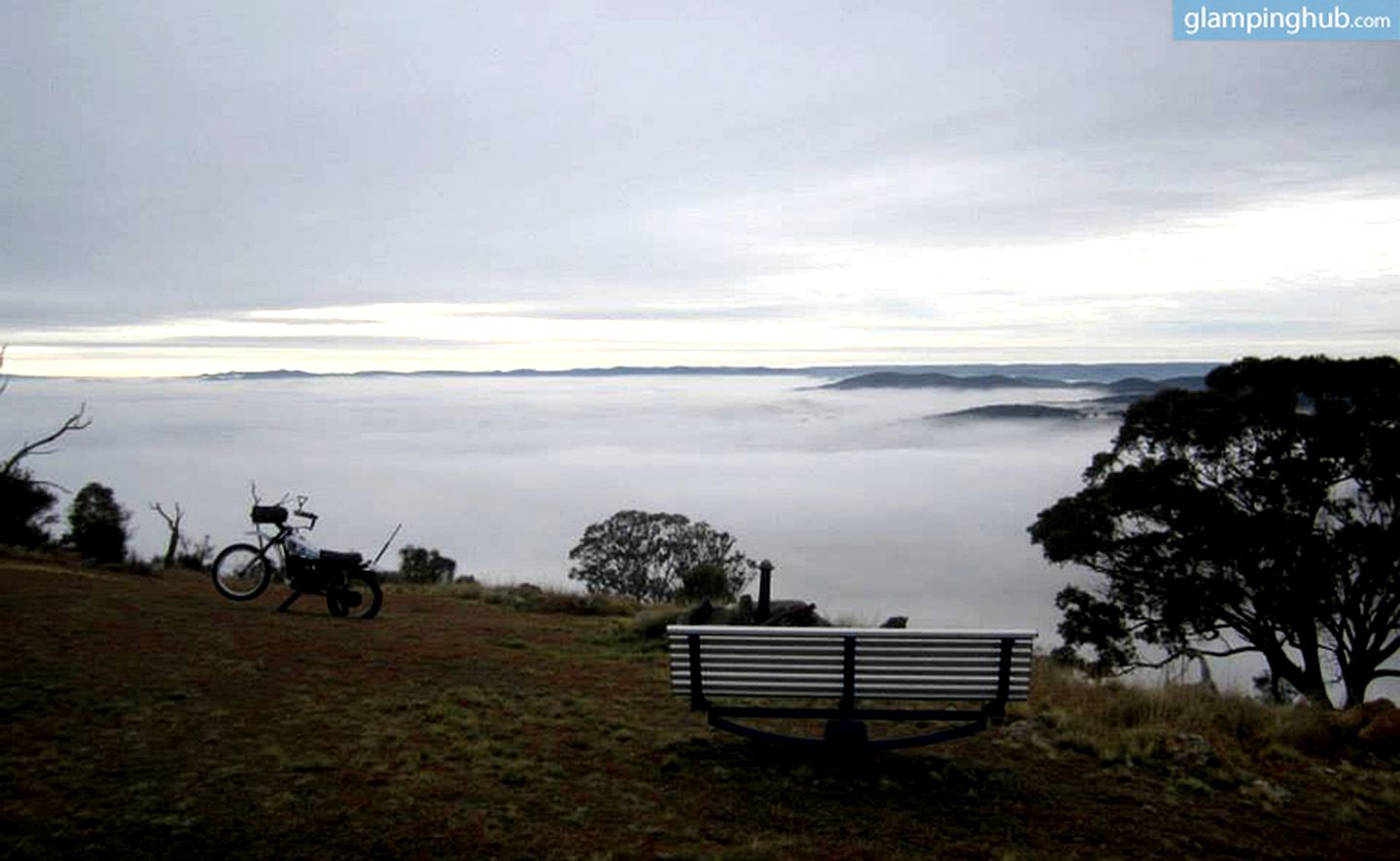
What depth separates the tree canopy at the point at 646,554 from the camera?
109 ft

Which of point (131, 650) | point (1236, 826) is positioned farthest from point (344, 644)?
point (1236, 826)

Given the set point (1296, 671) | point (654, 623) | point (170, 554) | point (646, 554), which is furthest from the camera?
point (646, 554)

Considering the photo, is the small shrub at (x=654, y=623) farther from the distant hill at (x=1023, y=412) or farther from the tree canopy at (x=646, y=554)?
the distant hill at (x=1023, y=412)

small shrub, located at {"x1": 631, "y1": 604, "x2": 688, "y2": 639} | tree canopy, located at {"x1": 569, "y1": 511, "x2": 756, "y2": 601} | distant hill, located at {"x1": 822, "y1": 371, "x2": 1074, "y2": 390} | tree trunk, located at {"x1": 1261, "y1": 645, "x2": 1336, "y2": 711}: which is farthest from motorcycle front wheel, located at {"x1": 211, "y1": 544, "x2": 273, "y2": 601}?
distant hill, located at {"x1": 822, "y1": 371, "x2": 1074, "y2": 390}

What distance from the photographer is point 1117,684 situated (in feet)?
27.5

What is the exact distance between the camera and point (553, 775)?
18.1ft

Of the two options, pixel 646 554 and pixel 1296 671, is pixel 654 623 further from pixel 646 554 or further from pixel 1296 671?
pixel 646 554

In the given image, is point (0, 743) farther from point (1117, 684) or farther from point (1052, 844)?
point (1117, 684)

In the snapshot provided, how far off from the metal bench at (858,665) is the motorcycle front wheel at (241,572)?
284 inches

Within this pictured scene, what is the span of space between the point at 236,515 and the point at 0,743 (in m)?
92.0

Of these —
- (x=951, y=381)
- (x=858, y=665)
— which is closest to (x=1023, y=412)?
(x=951, y=381)

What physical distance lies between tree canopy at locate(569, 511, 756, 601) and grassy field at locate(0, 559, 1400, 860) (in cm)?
2463

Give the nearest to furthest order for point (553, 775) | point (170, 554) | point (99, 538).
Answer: point (553, 775) → point (170, 554) → point (99, 538)

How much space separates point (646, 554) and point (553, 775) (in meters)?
28.4
